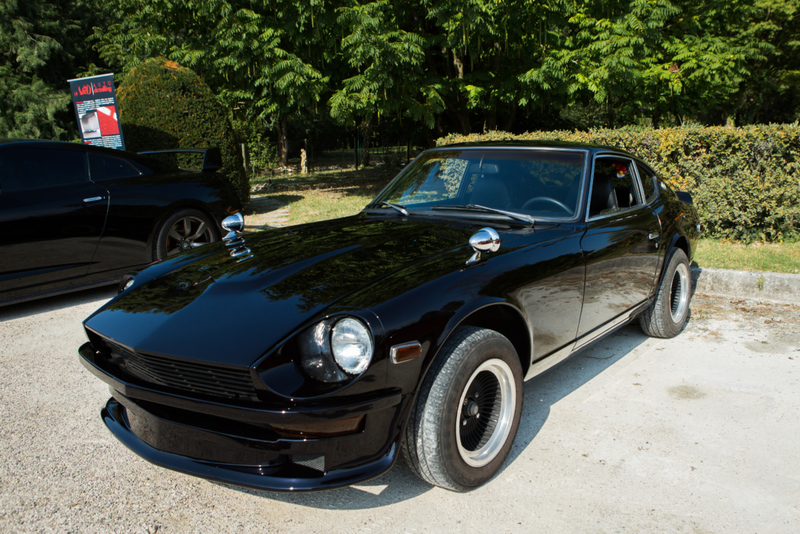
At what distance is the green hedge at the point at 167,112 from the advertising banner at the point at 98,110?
80.2 inches

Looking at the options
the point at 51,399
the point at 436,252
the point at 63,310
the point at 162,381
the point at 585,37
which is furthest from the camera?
the point at 585,37

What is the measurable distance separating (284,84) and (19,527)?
9.42 meters

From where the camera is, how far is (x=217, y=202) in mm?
6215

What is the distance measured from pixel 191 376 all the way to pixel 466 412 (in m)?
1.14

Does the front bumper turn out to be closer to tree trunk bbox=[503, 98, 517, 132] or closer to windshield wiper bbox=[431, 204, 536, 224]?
windshield wiper bbox=[431, 204, 536, 224]

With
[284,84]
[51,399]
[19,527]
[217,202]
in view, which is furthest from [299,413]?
[284,84]

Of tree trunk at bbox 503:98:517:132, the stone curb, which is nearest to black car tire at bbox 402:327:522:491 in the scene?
the stone curb

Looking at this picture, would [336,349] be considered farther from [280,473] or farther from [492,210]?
[492,210]

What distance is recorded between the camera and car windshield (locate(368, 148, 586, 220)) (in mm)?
3369

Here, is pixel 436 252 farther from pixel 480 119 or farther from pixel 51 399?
pixel 480 119

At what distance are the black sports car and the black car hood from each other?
0.03 feet

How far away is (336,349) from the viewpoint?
2.02 m

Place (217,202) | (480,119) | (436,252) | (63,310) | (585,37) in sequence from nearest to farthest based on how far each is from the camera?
1. (436,252)
2. (63,310)
3. (217,202)
4. (585,37)
5. (480,119)

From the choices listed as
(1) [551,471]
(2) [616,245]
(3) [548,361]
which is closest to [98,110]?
(2) [616,245]
